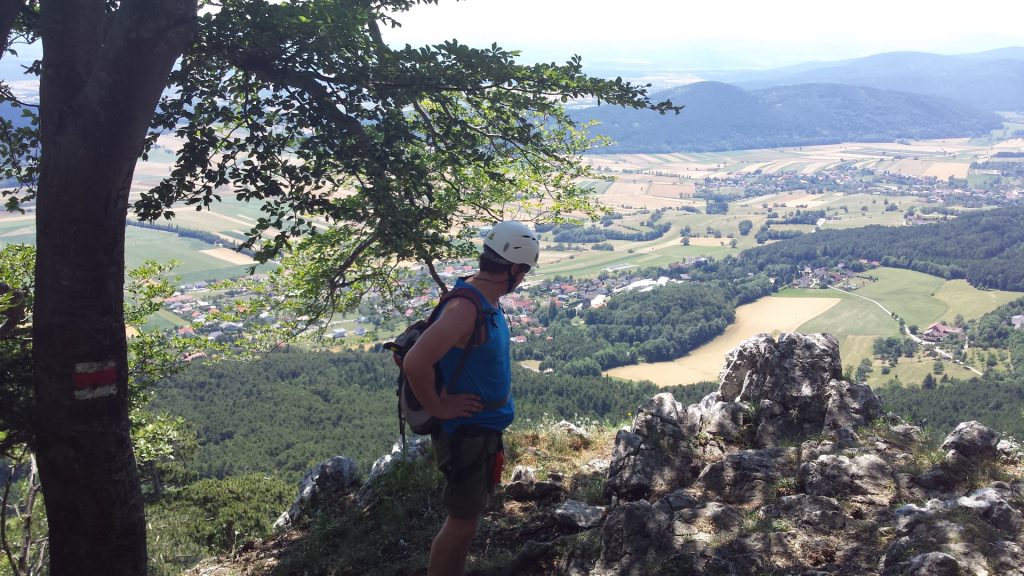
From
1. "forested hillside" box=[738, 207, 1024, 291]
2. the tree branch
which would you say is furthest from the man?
"forested hillside" box=[738, 207, 1024, 291]

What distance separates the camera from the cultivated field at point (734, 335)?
60750 mm

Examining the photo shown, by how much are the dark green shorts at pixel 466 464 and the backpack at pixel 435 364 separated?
140 mm

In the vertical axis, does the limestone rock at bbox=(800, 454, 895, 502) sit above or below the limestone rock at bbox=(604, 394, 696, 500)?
above

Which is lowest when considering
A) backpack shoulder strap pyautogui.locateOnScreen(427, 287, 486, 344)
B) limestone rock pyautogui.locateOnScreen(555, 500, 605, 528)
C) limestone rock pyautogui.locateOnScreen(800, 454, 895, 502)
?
limestone rock pyautogui.locateOnScreen(555, 500, 605, 528)

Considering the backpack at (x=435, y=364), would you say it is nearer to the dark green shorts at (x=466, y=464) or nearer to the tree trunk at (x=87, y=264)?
the dark green shorts at (x=466, y=464)

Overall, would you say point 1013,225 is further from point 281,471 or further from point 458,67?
point 458,67

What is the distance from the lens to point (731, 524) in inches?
217

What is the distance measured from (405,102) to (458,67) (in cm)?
68

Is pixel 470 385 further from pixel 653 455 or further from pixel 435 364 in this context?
pixel 653 455

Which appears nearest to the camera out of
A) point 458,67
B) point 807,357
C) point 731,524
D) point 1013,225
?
point 731,524

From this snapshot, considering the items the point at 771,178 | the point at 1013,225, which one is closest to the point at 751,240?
the point at 1013,225

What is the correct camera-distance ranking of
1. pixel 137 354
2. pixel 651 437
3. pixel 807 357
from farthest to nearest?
pixel 137 354 < pixel 807 357 < pixel 651 437

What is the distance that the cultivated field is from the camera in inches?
2392

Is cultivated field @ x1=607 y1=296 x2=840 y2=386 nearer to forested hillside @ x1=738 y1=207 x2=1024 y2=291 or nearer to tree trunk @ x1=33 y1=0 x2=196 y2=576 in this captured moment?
forested hillside @ x1=738 y1=207 x2=1024 y2=291
